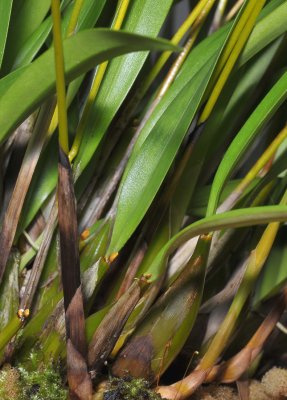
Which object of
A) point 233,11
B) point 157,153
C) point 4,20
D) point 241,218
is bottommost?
point 241,218

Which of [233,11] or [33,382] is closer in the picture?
[33,382]

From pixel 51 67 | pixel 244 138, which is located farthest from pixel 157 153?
pixel 51 67

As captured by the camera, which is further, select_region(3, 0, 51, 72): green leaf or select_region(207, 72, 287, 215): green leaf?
select_region(3, 0, 51, 72): green leaf

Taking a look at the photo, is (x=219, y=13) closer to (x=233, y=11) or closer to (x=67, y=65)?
(x=233, y=11)

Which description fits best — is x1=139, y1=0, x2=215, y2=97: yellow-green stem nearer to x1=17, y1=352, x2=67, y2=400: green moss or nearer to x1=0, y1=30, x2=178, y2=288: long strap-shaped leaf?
x1=0, y1=30, x2=178, y2=288: long strap-shaped leaf

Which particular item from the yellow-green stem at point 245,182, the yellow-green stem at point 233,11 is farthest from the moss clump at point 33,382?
the yellow-green stem at point 233,11

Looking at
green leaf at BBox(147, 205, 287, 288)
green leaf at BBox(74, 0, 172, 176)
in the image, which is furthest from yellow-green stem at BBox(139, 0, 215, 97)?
green leaf at BBox(147, 205, 287, 288)

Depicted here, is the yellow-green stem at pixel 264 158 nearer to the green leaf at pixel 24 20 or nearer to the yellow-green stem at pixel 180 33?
the yellow-green stem at pixel 180 33
